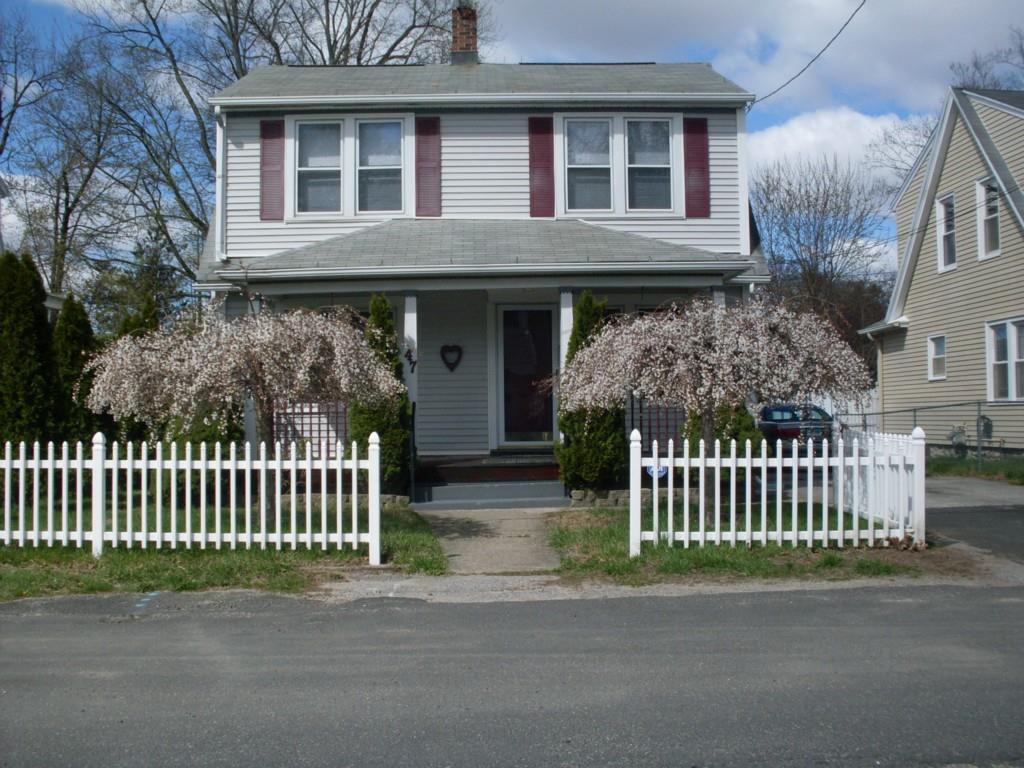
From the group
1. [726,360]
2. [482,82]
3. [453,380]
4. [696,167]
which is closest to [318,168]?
A: [482,82]

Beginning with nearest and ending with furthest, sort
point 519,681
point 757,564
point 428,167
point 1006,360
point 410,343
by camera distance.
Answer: point 519,681 < point 757,564 < point 410,343 < point 428,167 < point 1006,360

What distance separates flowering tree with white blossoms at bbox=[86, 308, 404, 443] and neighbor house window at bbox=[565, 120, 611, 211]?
6690mm

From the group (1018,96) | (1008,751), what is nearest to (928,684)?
(1008,751)

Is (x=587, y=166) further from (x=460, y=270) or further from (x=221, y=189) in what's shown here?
(x=221, y=189)

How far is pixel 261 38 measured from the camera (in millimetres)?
31328

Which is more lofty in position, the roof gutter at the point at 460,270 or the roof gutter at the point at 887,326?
the roof gutter at the point at 887,326

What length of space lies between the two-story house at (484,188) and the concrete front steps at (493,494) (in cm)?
184

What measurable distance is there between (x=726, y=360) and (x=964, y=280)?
1424cm

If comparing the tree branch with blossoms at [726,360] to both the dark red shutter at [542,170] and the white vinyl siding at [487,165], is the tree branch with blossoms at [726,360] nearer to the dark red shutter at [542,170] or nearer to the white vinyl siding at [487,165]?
the dark red shutter at [542,170]

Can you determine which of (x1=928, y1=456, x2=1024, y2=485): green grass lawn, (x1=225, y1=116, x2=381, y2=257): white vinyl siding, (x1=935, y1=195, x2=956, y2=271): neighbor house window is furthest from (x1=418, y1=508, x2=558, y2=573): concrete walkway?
(x1=935, y1=195, x2=956, y2=271): neighbor house window

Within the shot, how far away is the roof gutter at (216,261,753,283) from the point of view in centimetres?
1316

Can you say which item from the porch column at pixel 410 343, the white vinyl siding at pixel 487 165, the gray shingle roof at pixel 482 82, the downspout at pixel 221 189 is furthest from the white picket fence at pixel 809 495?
the downspout at pixel 221 189

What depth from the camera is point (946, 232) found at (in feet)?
72.2

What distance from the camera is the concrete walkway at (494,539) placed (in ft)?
30.6
